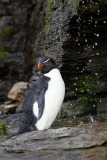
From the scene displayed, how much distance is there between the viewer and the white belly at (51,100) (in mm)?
8641

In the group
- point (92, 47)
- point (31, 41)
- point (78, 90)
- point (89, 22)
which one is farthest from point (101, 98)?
point (31, 41)

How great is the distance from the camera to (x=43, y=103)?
28.4 ft

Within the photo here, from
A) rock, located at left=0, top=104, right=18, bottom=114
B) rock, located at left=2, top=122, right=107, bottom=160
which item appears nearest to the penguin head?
rock, located at left=2, top=122, right=107, bottom=160

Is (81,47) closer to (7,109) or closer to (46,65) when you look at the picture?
(46,65)

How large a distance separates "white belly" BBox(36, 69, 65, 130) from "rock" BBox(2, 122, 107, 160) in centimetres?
96

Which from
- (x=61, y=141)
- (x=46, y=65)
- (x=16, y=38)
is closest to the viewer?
(x=61, y=141)

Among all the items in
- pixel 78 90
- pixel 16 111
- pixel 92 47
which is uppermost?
pixel 92 47

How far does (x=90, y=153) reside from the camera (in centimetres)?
672

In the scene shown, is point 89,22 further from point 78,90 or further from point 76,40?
point 78,90

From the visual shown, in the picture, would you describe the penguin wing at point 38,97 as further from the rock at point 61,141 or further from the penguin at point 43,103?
the rock at point 61,141

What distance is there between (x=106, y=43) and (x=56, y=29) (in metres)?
1.38

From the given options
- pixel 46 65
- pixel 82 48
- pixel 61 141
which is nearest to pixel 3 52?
pixel 82 48

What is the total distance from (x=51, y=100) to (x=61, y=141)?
166cm

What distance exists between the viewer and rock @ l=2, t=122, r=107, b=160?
687 centimetres
